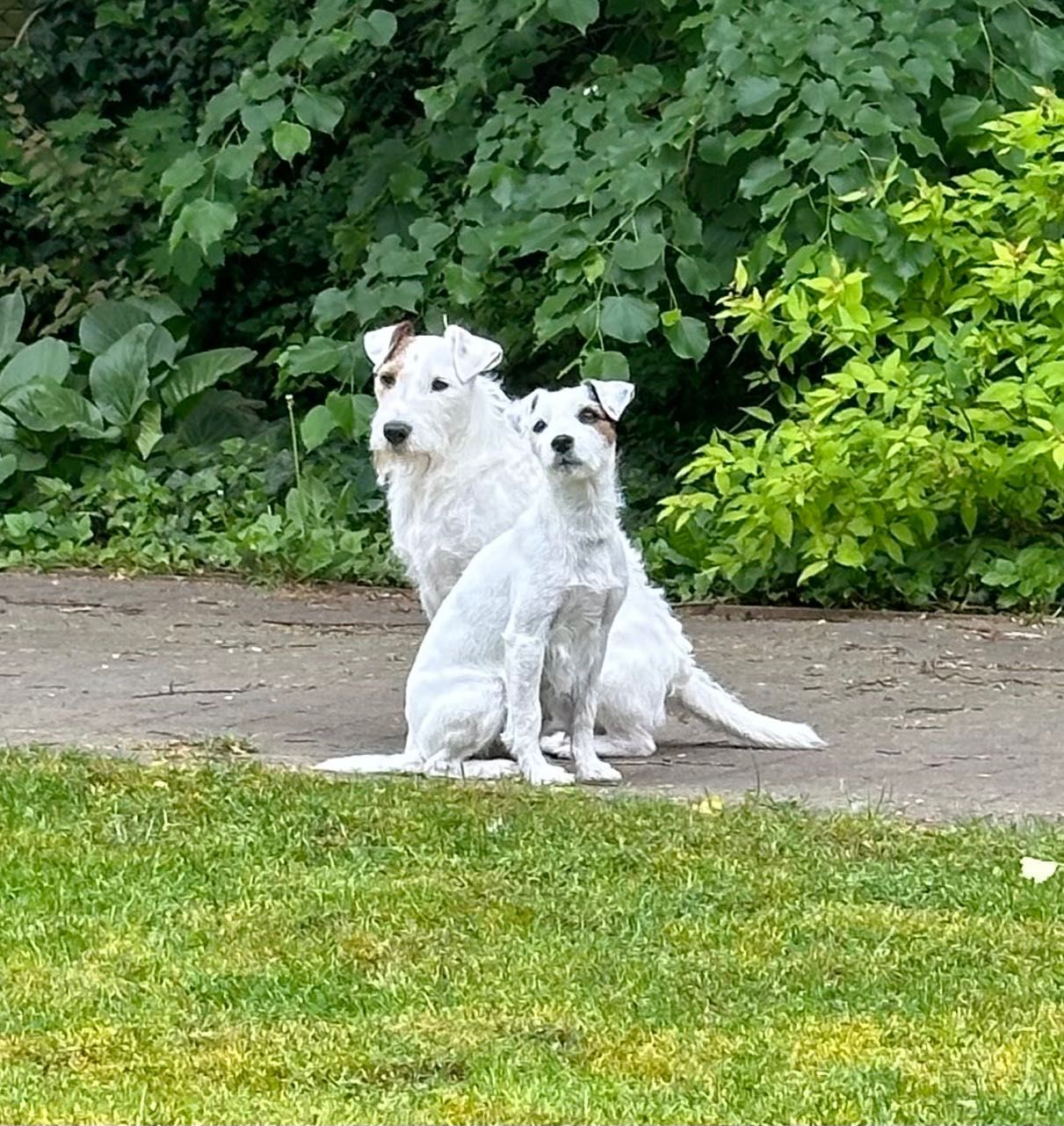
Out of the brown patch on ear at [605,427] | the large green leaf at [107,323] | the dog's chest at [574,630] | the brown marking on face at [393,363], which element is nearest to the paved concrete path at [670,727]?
the dog's chest at [574,630]

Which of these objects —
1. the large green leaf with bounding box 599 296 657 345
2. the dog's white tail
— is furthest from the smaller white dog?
the large green leaf with bounding box 599 296 657 345

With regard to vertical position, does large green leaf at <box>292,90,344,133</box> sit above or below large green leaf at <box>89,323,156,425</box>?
above

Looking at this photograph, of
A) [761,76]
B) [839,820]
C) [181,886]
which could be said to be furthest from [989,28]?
[181,886]

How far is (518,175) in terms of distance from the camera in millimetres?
11211

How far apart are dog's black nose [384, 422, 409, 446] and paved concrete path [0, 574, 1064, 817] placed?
99 centimetres

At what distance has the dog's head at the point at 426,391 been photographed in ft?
25.8

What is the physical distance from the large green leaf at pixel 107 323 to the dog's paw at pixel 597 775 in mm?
6853

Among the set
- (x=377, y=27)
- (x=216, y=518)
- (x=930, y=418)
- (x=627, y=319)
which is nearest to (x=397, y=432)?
(x=627, y=319)

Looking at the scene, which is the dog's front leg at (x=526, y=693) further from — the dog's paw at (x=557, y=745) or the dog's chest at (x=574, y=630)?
the dog's paw at (x=557, y=745)

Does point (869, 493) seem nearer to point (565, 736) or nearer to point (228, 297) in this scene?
point (565, 736)

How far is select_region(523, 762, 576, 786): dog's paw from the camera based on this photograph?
707 cm

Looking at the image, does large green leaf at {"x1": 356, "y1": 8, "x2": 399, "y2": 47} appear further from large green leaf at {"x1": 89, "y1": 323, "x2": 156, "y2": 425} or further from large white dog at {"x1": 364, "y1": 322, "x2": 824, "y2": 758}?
large white dog at {"x1": 364, "y1": 322, "x2": 824, "y2": 758}

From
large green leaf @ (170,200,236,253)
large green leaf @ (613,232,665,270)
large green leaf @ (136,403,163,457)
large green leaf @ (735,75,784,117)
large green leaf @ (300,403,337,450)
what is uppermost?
large green leaf @ (735,75,784,117)

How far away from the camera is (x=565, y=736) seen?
7551 mm
